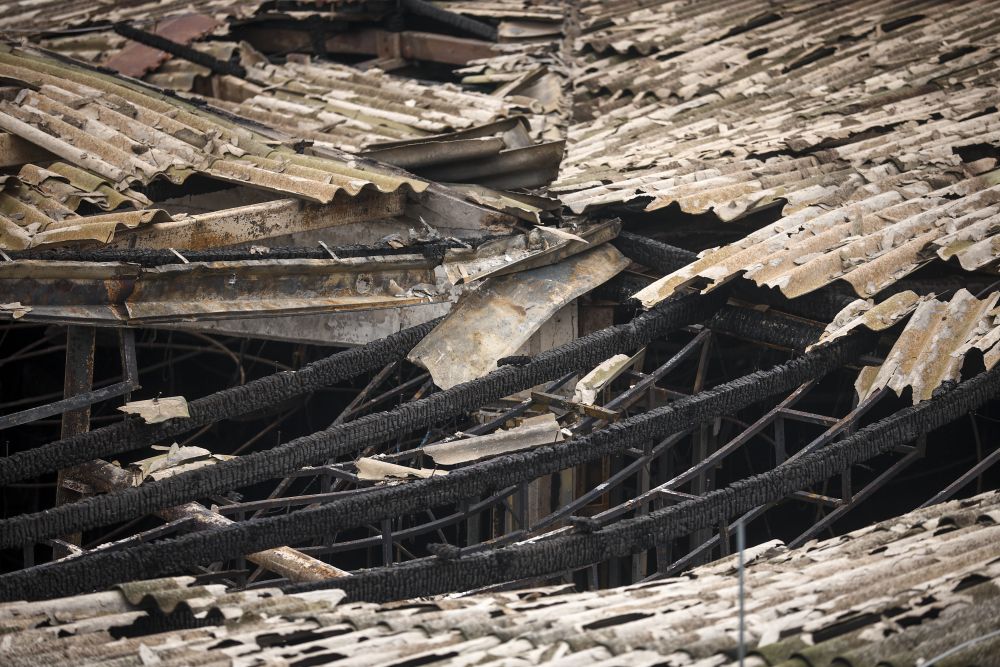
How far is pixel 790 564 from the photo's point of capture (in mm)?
6387

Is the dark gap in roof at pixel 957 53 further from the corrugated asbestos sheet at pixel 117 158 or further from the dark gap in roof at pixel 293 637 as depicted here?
the dark gap in roof at pixel 293 637

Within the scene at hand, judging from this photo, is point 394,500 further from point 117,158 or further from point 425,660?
point 117,158

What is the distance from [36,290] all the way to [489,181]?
14.2 feet

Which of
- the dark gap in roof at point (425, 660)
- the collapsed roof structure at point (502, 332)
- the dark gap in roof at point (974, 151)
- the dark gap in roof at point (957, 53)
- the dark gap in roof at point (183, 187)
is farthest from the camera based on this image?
the dark gap in roof at point (957, 53)

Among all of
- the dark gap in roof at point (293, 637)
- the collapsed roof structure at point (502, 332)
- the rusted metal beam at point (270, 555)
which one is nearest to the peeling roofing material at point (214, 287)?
the collapsed roof structure at point (502, 332)

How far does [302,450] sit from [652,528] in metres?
2.04

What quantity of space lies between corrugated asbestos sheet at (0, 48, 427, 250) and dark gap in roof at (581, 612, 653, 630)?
4.75m

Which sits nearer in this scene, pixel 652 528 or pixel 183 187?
pixel 652 528

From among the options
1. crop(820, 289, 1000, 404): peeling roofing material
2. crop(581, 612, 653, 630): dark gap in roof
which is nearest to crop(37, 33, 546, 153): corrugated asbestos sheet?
crop(820, 289, 1000, 404): peeling roofing material

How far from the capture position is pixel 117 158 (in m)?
10.1

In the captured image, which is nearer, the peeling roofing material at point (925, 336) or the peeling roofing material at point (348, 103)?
the peeling roofing material at point (925, 336)

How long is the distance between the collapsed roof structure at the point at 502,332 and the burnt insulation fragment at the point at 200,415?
21 mm

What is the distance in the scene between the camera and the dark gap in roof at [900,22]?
14.1 meters

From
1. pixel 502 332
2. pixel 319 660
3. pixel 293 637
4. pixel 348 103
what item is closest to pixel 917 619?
pixel 319 660
